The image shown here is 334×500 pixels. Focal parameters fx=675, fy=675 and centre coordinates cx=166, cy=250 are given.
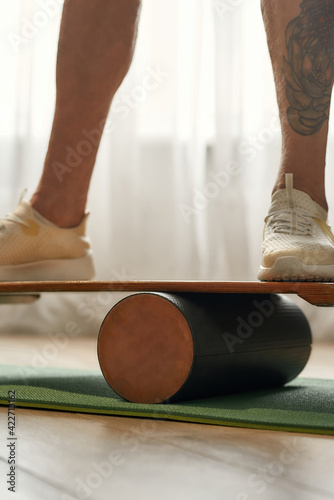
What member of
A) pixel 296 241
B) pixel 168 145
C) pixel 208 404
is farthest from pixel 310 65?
pixel 168 145

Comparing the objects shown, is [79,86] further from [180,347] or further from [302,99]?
[180,347]

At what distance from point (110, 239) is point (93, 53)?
150 cm

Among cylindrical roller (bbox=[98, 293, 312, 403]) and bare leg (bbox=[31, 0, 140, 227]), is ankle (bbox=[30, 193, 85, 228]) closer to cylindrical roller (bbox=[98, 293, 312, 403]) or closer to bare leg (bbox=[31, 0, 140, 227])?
bare leg (bbox=[31, 0, 140, 227])

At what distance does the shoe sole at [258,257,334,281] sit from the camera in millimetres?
995

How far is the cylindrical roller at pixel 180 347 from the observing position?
1000mm

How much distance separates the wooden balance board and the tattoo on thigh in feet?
1.07

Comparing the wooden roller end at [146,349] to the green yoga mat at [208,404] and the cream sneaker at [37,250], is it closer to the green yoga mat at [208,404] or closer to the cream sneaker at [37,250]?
the green yoga mat at [208,404]

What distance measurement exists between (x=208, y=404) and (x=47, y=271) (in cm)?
46

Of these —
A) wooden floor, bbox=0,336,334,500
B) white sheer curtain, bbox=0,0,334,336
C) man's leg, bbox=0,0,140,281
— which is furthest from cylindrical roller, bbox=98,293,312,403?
white sheer curtain, bbox=0,0,334,336

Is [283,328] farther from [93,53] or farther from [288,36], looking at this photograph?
[93,53]

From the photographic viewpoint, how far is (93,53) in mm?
1342

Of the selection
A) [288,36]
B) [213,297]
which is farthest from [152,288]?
[288,36]

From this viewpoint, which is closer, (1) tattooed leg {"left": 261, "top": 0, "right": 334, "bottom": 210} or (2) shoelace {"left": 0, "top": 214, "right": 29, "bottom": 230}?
(1) tattooed leg {"left": 261, "top": 0, "right": 334, "bottom": 210}

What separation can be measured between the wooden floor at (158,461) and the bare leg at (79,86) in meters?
0.52
